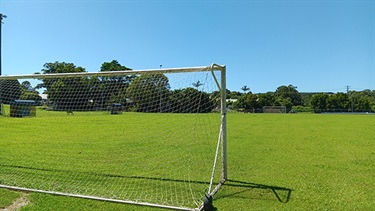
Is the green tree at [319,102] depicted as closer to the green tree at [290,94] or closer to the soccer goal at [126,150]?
the green tree at [290,94]

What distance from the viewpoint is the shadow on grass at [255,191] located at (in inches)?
134

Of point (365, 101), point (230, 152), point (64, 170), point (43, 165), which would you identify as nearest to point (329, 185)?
point (230, 152)

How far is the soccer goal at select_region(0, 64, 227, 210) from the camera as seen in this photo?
12.1ft

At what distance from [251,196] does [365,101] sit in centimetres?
5532

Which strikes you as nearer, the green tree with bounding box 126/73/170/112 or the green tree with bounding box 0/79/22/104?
the green tree with bounding box 126/73/170/112

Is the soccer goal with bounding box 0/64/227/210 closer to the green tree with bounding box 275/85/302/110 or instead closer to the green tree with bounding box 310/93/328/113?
the green tree with bounding box 310/93/328/113

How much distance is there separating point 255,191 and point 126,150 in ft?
13.1

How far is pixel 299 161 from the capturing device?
5.44 metres

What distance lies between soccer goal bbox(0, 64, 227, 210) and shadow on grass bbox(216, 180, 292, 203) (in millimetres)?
181

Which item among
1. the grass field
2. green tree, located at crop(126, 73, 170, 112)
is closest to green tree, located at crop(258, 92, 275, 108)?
green tree, located at crop(126, 73, 170, 112)

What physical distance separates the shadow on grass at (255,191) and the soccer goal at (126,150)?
0.18m

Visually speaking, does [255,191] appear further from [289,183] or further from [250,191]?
A: [289,183]

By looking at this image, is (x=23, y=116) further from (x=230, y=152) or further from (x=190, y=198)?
(x=190, y=198)

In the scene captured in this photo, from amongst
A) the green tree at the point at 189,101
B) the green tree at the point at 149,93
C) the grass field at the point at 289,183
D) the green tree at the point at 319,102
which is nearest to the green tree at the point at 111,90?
the green tree at the point at 149,93
